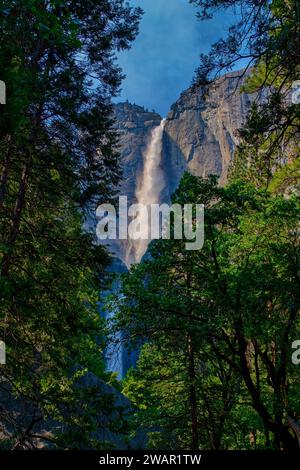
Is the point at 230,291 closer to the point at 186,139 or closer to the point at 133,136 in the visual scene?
the point at 186,139

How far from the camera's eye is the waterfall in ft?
408

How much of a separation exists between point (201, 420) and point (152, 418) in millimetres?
2254

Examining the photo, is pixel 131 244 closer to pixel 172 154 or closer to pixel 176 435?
pixel 172 154

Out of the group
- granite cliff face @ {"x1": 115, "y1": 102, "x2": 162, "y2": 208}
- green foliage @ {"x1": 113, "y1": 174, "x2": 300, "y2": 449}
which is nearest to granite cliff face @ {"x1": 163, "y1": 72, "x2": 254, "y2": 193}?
granite cliff face @ {"x1": 115, "y1": 102, "x2": 162, "y2": 208}

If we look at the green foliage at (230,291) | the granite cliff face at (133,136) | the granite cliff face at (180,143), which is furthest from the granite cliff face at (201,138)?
the green foliage at (230,291)

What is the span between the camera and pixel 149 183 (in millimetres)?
131875

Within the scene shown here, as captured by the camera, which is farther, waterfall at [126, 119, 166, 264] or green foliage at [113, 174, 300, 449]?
waterfall at [126, 119, 166, 264]

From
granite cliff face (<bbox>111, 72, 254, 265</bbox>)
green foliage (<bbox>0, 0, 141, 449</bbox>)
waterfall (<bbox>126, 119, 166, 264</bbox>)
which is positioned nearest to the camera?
green foliage (<bbox>0, 0, 141, 449</bbox>)

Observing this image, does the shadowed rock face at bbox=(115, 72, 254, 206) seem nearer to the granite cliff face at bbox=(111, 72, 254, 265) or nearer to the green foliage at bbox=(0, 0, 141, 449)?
the granite cliff face at bbox=(111, 72, 254, 265)

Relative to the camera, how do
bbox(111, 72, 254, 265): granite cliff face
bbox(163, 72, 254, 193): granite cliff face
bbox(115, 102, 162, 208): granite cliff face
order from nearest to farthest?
bbox(163, 72, 254, 193): granite cliff face, bbox(111, 72, 254, 265): granite cliff face, bbox(115, 102, 162, 208): granite cliff face

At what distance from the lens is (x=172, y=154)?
5212 inches

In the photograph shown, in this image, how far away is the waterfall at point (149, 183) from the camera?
124375 mm

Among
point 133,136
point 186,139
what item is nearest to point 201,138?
point 186,139
